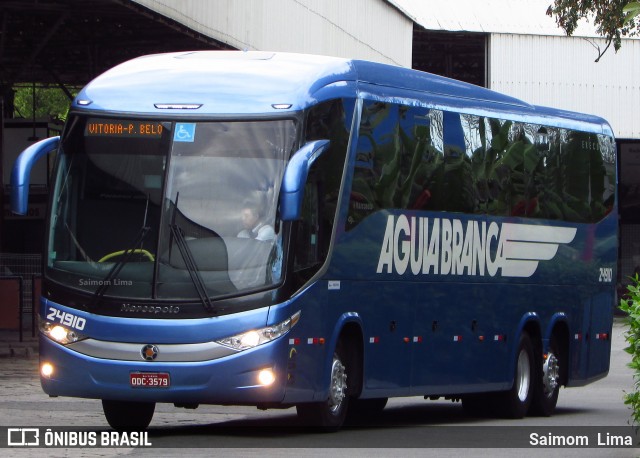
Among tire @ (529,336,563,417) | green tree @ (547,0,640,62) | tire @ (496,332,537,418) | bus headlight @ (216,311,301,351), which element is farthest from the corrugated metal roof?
bus headlight @ (216,311,301,351)

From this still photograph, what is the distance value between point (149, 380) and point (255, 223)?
1.60 metres

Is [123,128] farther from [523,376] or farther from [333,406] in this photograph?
[523,376]

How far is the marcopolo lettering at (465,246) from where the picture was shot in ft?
50.9

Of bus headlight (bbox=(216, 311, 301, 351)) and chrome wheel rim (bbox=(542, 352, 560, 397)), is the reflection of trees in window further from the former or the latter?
bus headlight (bbox=(216, 311, 301, 351))

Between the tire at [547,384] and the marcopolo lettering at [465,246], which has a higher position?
the marcopolo lettering at [465,246]

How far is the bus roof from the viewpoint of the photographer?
13.5 metres

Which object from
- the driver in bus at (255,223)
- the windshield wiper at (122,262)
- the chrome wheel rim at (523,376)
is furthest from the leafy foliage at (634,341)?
the chrome wheel rim at (523,376)

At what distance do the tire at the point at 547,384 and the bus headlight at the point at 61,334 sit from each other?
7.53 m

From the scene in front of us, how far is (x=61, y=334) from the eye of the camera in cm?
1327

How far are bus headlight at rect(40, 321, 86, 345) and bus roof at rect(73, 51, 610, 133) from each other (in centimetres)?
197

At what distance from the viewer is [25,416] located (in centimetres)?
1595

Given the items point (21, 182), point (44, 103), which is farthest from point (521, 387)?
point (44, 103)

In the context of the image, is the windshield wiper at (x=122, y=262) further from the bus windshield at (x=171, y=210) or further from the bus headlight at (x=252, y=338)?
the bus headlight at (x=252, y=338)

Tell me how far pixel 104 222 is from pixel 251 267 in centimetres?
137
